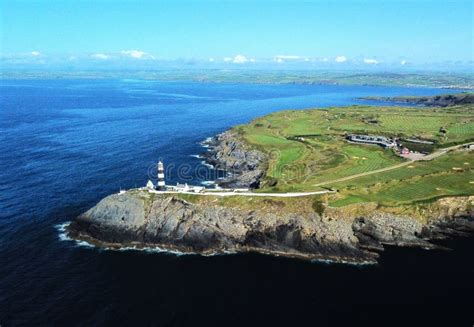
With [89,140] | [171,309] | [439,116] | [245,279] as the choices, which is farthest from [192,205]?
[439,116]

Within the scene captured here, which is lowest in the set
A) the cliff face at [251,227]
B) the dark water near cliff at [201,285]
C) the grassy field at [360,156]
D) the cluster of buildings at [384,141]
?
the dark water near cliff at [201,285]

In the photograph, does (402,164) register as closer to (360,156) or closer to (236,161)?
(360,156)

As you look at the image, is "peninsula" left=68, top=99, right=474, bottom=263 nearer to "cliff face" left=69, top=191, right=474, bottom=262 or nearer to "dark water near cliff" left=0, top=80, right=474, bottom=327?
"cliff face" left=69, top=191, right=474, bottom=262

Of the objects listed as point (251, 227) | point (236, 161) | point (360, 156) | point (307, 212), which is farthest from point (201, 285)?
point (360, 156)

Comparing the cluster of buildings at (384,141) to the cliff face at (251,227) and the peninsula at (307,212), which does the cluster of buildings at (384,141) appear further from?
the cliff face at (251,227)

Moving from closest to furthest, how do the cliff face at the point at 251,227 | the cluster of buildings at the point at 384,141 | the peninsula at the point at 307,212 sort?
1. the cliff face at the point at 251,227
2. the peninsula at the point at 307,212
3. the cluster of buildings at the point at 384,141

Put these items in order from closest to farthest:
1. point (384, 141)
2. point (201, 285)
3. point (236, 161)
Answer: point (201, 285) < point (236, 161) < point (384, 141)

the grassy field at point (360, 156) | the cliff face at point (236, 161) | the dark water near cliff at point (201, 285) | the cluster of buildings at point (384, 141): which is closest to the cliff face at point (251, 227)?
the dark water near cliff at point (201, 285)

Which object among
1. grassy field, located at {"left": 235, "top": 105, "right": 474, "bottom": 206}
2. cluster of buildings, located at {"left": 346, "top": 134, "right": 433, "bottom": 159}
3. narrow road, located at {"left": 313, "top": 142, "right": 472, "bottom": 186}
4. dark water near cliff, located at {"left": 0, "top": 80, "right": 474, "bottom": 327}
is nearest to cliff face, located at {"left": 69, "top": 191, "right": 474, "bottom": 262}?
dark water near cliff, located at {"left": 0, "top": 80, "right": 474, "bottom": 327}
